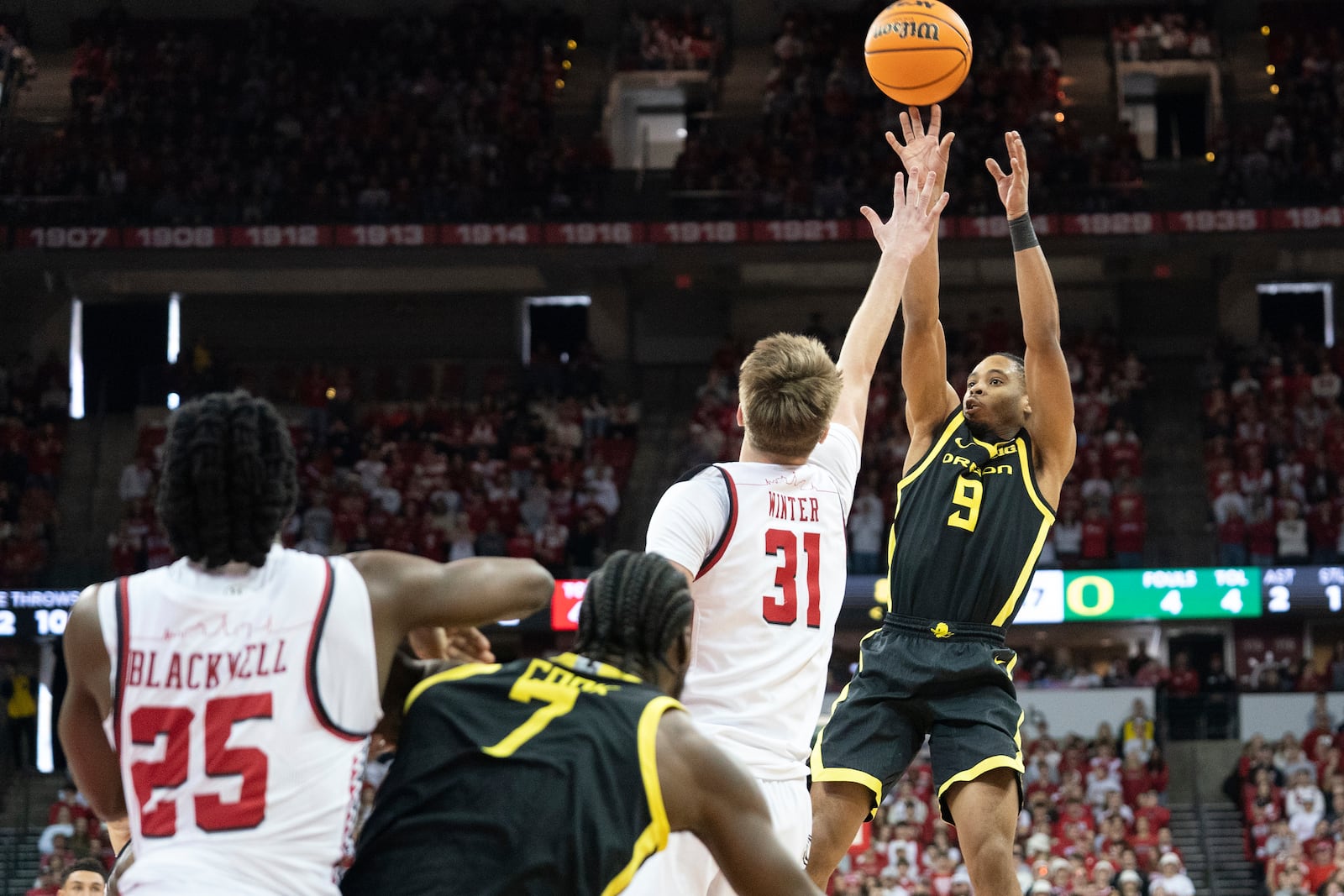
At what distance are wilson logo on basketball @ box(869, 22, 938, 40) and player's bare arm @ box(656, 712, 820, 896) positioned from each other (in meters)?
5.21

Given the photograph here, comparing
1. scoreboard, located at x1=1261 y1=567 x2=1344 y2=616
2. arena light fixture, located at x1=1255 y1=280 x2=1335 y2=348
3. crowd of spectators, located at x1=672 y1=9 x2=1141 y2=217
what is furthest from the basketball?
arena light fixture, located at x1=1255 y1=280 x2=1335 y2=348

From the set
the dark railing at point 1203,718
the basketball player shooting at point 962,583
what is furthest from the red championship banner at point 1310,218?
the basketball player shooting at point 962,583

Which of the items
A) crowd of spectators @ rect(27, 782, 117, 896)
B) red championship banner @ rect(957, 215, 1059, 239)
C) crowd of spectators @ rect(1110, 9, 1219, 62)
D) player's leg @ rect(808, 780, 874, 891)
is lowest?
crowd of spectators @ rect(27, 782, 117, 896)

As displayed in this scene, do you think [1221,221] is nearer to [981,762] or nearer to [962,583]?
[962,583]

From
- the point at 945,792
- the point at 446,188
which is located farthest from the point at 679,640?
the point at 446,188

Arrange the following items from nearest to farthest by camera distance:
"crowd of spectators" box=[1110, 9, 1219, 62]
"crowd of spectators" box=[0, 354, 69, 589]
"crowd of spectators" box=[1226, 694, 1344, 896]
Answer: "crowd of spectators" box=[1226, 694, 1344, 896]
"crowd of spectators" box=[0, 354, 69, 589]
"crowd of spectators" box=[1110, 9, 1219, 62]

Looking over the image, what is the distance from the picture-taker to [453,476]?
2320cm

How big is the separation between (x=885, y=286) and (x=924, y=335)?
51 cm

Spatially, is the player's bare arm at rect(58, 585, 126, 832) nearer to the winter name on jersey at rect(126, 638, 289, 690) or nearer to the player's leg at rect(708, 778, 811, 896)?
the winter name on jersey at rect(126, 638, 289, 690)

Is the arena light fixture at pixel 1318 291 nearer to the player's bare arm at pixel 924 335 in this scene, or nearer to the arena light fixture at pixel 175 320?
the arena light fixture at pixel 175 320

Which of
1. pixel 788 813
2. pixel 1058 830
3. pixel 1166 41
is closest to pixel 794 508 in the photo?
pixel 788 813

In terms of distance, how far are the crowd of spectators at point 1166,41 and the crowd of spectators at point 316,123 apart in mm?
9250

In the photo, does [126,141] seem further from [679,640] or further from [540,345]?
[679,640]

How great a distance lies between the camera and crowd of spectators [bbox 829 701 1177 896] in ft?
50.0
